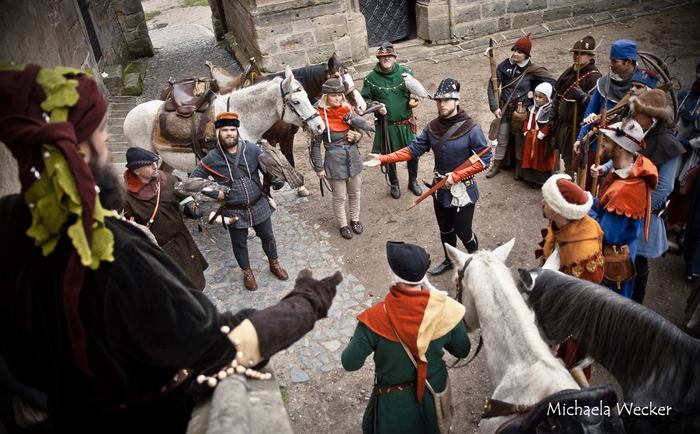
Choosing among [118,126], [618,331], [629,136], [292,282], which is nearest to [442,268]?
[292,282]

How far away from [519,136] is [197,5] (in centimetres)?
1827

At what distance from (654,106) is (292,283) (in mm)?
3974

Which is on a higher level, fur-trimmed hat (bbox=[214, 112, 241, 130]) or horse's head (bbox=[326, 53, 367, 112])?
fur-trimmed hat (bbox=[214, 112, 241, 130])

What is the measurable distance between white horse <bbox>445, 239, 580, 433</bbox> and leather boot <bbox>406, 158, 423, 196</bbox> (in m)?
4.30

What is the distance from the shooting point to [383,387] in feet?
11.1

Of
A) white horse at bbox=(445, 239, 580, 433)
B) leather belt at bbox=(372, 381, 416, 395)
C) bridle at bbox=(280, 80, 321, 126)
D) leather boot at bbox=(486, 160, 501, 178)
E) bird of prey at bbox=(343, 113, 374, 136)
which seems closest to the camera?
white horse at bbox=(445, 239, 580, 433)

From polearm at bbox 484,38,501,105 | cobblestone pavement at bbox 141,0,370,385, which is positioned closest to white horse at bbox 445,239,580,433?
cobblestone pavement at bbox 141,0,370,385

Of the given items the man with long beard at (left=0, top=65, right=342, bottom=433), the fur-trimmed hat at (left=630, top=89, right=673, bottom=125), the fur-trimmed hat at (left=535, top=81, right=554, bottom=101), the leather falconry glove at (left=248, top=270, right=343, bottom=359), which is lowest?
the fur-trimmed hat at (left=535, top=81, right=554, bottom=101)

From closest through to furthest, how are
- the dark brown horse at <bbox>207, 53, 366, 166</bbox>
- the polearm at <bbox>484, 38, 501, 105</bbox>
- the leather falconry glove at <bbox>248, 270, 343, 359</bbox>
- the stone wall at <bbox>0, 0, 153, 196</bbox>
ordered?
the leather falconry glove at <bbox>248, 270, 343, 359</bbox>, the stone wall at <bbox>0, 0, 153, 196</bbox>, the polearm at <bbox>484, 38, 501, 105</bbox>, the dark brown horse at <bbox>207, 53, 366, 166</bbox>

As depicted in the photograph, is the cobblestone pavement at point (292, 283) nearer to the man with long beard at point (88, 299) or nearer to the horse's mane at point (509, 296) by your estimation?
the horse's mane at point (509, 296)

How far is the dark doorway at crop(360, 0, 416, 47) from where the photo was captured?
1302 centimetres

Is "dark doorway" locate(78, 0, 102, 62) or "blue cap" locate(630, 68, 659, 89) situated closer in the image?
"blue cap" locate(630, 68, 659, 89)

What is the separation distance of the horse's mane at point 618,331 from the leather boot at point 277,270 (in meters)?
3.35

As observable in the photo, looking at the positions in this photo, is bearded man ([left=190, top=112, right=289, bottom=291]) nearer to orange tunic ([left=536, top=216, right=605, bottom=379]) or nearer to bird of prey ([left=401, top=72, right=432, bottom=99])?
bird of prey ([left=401, top=72, right=432, bottom=99])
